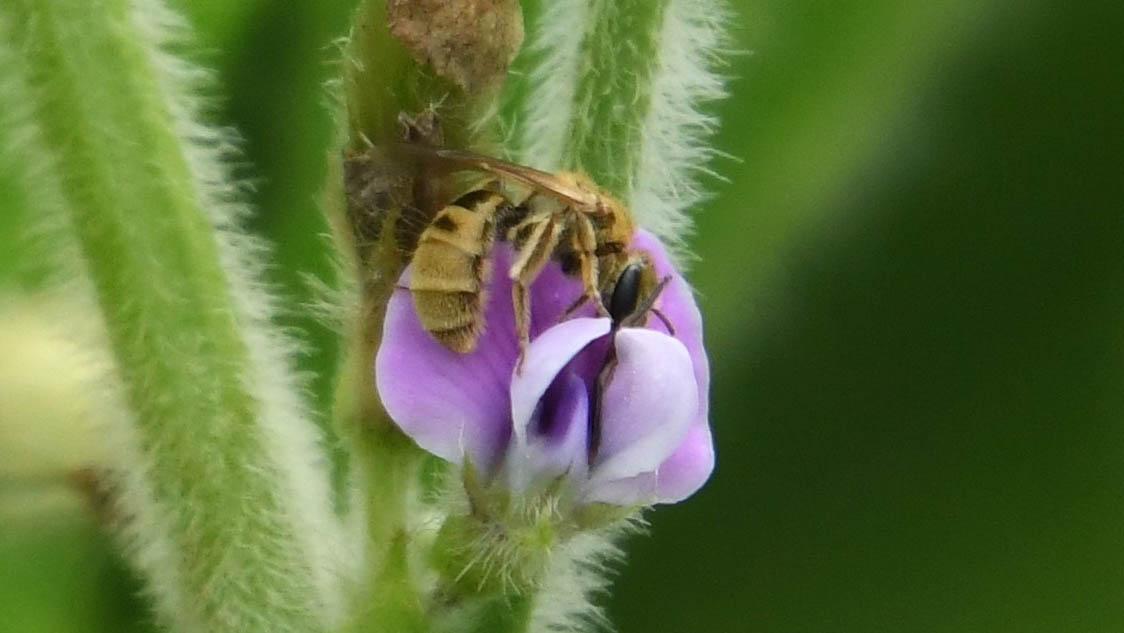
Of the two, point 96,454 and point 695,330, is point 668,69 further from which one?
point 96,454

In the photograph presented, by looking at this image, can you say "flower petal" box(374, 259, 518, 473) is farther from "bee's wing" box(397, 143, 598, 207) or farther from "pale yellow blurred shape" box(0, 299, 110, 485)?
"pale yellow blurred shape" box(0, 299, 110, 485)

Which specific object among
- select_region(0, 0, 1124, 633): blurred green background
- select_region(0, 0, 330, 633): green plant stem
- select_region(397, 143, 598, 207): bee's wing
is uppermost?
select_region(397, 143, 598, 207): bee's wing

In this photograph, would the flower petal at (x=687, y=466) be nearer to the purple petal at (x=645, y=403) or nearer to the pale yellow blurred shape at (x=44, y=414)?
the purple petal at (x=645, y=403)

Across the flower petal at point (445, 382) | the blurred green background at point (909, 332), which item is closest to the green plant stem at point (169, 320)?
the flower petal at point (445, 382)

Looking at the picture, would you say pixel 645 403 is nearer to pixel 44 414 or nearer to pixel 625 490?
pixel 625 490

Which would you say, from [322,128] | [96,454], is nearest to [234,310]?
[96,454]

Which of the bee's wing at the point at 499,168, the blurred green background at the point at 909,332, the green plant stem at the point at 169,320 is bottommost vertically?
the blurred green background at the point at 909,332

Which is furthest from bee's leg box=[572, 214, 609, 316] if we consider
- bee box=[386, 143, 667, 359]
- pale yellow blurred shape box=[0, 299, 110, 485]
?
pale yellow blurred shape box=[0, 299, 110, 485]
